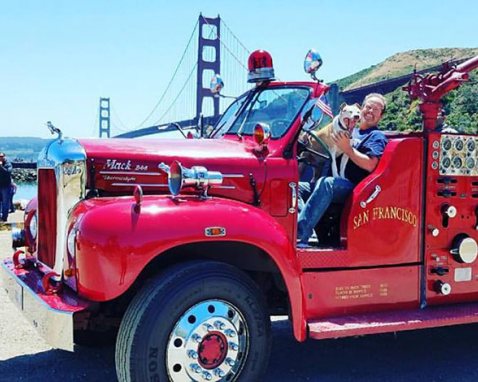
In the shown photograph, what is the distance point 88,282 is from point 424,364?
2613 millimetres

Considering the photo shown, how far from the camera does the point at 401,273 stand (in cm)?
445

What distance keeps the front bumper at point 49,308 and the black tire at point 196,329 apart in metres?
0.26

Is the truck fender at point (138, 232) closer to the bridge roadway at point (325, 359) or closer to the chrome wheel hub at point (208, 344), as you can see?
the chrome wheel hub at point (208, 344)

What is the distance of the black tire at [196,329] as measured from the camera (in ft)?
10.9

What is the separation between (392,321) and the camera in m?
4.14

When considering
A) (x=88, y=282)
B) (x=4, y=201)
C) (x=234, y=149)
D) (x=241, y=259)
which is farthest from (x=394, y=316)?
(x=4, y=201)

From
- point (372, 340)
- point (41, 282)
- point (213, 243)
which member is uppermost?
point (213, 243)

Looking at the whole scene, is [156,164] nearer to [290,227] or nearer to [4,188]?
[290,227]

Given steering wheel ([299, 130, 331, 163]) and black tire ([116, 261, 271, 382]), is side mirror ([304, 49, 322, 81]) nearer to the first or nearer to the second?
steering wheel ([299, 130, 331, 163])

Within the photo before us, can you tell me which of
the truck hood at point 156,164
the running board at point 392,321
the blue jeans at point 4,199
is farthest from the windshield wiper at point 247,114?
the blue jeans at point 4,199

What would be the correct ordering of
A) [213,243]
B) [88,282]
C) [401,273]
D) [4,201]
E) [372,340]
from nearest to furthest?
[88,282] → [213,243] → [401,273] → [372,340] → [4,201]

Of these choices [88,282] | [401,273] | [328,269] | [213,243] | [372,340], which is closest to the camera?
[88,282]

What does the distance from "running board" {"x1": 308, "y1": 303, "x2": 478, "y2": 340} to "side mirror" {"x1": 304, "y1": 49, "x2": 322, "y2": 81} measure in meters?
1.68

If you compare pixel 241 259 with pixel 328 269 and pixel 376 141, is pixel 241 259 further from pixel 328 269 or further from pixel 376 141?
pixel 376 141
